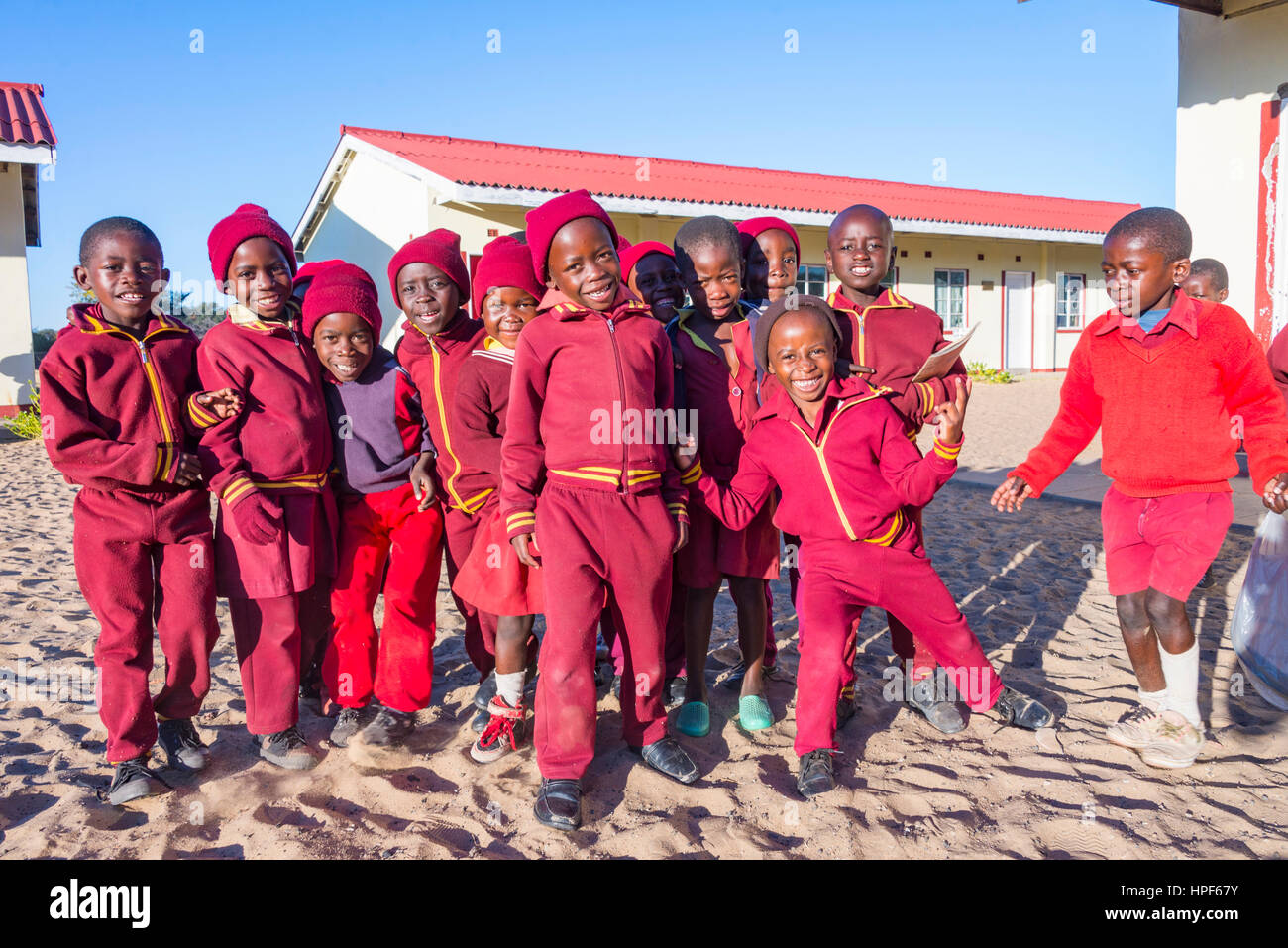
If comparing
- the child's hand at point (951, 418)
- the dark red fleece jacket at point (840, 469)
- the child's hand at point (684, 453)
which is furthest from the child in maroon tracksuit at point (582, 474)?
the child's hand at point (951, 418)

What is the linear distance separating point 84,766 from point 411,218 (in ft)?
38.1

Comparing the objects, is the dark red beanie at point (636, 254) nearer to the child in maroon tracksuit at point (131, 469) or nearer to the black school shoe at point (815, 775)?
the child in maroon tracksuit at point (131, 469)

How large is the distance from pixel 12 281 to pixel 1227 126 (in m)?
13.7

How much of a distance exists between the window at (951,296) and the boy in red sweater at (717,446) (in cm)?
1656

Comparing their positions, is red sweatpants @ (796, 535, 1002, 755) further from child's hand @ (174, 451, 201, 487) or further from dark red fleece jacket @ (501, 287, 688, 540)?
child's hand @ (174, 451, 201, 487)

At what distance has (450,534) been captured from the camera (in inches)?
134

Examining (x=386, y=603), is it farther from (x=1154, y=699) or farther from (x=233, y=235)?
(x=1154, y=699)

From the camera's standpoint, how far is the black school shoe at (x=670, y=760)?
9.45 feet

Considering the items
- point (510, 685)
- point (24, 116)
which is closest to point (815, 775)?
point (510, 685)

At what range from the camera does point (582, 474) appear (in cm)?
277

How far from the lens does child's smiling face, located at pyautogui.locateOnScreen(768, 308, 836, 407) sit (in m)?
2.90

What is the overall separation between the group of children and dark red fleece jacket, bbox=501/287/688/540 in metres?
0.01
